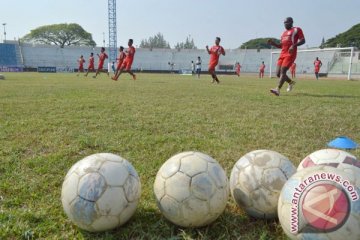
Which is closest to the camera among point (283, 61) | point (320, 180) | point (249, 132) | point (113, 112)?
point (320, 180)

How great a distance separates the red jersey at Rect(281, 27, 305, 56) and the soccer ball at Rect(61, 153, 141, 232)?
8942mm

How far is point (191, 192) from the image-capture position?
224 centimetres

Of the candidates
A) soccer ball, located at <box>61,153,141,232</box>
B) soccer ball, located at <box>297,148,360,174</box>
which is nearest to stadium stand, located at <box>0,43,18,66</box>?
soccer ball, located at <box>61,153,141,232</box>

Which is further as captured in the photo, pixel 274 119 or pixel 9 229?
pixel 274 119

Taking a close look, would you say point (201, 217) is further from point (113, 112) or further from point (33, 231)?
point (113, 112)

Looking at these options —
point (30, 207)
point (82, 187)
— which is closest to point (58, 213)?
point (30, 207)

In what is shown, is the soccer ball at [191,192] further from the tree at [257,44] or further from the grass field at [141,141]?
the tree at [257,44]

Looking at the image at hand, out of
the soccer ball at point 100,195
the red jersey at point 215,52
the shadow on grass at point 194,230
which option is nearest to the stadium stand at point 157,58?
the red jersey at point 215,52

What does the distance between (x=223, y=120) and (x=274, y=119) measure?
37.5 inches

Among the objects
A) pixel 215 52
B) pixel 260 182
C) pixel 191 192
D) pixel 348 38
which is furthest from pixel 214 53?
pixel 348 38

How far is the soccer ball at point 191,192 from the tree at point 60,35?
97629 millimetres

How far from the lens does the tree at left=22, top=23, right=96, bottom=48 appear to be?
3575 inches

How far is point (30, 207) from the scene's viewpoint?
8.46ft

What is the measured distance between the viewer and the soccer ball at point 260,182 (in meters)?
2.42
